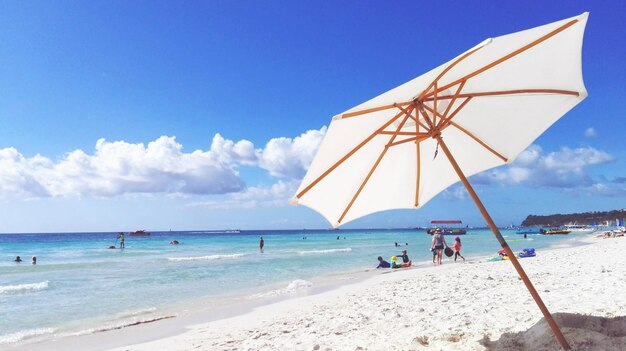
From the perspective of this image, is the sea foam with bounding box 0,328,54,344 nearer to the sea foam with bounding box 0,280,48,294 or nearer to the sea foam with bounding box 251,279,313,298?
the sea foam with bounding box 251,279,313,298

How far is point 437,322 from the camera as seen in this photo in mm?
5914

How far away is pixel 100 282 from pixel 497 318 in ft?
61.6

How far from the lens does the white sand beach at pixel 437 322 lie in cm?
414

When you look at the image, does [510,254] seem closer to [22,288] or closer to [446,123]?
[446,123]

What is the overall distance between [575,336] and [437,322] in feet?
8.09

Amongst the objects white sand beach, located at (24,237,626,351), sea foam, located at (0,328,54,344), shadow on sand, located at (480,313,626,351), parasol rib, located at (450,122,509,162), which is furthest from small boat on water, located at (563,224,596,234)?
sea foam, located at (0,328,54,344)

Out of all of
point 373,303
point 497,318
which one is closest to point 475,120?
point 497,318

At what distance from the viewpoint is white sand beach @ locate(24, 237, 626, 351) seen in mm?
4141

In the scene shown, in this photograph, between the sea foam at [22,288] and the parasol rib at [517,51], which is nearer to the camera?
the parasol rib at [517,51]

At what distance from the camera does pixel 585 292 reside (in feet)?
22.1

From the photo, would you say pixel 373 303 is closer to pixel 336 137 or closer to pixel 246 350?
pixel 246 350

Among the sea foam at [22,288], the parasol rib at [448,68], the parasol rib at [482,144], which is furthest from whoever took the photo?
the sea foam at [22,288]

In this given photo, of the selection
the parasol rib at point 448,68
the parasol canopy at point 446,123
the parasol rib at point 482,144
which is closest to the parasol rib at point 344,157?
the parasol canopy at point 446,123

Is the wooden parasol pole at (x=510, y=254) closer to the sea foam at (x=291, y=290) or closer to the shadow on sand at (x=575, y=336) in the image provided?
the shadow on sand at (x=575, y=336)
